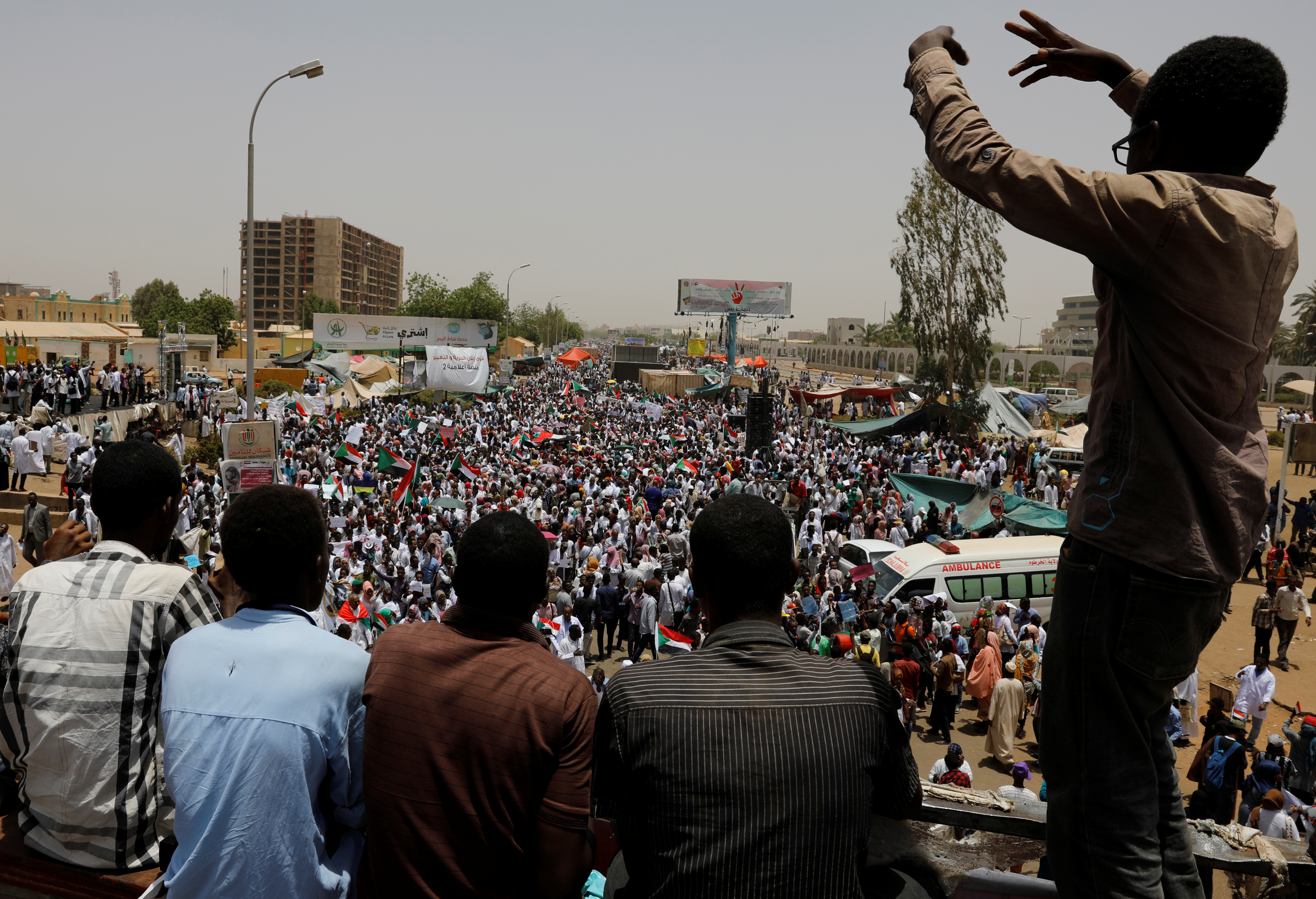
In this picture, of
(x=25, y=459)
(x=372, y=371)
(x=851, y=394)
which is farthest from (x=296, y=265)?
(x=25, y=459)

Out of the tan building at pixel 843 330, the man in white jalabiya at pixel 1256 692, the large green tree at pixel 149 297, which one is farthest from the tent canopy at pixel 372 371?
the tan building at pixel 843 330

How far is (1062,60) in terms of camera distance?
203 cm

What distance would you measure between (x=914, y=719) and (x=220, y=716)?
9833mm

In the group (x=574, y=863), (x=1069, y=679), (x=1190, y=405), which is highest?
(x=1190, y=405)

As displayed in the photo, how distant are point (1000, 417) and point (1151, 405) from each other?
31.9m

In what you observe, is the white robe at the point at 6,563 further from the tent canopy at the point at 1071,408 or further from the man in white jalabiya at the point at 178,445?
the tent canopy at the point at 1071,408

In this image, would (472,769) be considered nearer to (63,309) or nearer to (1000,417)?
(1000,417)

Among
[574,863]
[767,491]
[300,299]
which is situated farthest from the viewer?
[300,299]

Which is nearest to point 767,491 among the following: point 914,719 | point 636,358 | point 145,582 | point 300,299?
point 914,719

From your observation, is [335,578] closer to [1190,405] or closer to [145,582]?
[145,582]

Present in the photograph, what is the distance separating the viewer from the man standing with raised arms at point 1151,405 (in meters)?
1.43

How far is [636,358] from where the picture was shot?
6588 centimetres

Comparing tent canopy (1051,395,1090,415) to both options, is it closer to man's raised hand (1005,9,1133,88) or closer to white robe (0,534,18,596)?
white robe (0,534,18,596)

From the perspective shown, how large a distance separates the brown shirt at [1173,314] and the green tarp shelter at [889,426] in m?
28.2
